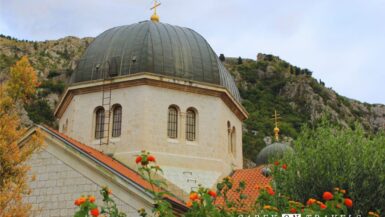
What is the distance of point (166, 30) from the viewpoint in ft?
93.4

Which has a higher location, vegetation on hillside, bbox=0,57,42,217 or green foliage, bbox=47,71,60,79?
green foliage, bbox=47,71,60,79

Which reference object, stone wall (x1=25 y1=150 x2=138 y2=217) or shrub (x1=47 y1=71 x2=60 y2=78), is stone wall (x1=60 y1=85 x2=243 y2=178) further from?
shrub (x1=47 y1=71 x2=60 y2=78)

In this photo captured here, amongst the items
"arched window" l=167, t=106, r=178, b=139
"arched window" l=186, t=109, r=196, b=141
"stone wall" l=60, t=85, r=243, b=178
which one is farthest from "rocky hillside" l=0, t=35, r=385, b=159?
"arched window" l=167, t=106, r=178, b=139

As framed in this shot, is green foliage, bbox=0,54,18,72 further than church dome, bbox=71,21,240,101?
Yes

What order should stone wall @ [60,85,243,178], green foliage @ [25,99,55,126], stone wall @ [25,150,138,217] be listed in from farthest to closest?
green foliage @ [25,99,55,126] < stone wall @ [60,85,243,178] < stone wall @ [25,150,138,217]

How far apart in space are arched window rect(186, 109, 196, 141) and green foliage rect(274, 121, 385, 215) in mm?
7426

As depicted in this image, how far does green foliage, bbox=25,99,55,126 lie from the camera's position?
88700 millimetres

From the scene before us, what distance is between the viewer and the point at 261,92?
110 metres

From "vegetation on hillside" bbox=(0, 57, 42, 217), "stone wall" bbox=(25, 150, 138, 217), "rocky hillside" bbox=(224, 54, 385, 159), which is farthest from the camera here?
Result: "rocky hillside" bbox=(224, 54, 385, 159)

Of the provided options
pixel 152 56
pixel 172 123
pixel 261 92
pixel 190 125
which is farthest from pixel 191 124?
pixel 261 92

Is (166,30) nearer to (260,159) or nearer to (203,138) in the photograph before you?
(203,138)

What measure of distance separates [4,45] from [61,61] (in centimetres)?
1424

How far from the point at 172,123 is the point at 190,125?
88 cm

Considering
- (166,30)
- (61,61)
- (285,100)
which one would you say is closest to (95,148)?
(166,30)
